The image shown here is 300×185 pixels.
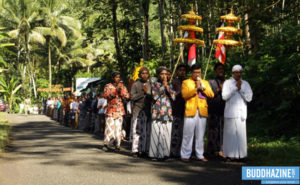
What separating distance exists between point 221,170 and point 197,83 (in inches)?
69.8

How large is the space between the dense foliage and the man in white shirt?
2217 millimetres

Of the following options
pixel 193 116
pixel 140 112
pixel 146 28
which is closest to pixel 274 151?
pixel 193 116

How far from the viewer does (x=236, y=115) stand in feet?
26.2

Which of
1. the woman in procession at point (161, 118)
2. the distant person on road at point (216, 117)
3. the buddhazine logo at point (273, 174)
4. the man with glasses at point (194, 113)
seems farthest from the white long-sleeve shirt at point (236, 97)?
the buddhazine logo at point (273, 174)

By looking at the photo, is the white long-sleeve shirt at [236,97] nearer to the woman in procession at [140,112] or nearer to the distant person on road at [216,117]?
the distant person on road at [216,117]

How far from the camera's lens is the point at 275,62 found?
422 inches

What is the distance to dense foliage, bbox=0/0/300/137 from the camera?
416 inches

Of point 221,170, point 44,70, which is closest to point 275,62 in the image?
point 221,170

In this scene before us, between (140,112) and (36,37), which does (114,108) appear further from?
(36,37)

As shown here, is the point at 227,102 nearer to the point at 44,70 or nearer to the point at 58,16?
the point at 58,16

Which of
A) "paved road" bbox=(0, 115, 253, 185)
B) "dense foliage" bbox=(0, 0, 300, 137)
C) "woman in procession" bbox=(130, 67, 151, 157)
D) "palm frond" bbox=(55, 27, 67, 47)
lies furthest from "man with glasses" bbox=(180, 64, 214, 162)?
"palm frond" bbox=(55, 27, 67, 47)

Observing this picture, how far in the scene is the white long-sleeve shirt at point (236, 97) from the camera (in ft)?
26.3

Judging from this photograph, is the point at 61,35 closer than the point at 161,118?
No

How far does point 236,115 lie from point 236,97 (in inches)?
13.4
